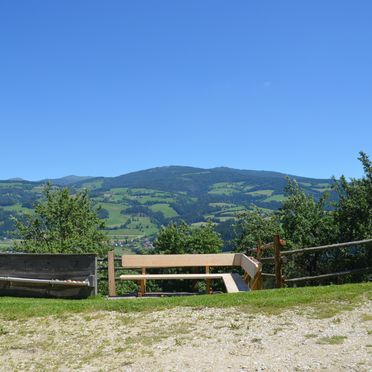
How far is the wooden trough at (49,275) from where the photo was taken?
42.8 ft

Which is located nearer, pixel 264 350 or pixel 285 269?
pixel 264 350

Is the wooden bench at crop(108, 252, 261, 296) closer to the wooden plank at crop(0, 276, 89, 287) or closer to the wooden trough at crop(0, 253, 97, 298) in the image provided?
the wooden trough at crop(0, 253, 97, 298)

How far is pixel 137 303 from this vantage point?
426 inches

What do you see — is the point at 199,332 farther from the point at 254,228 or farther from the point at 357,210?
the point at 254,228

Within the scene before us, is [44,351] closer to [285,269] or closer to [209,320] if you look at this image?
[209,320]

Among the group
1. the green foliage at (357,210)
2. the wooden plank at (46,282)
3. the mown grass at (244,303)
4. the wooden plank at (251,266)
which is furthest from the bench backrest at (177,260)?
the green foliage at (357,210)

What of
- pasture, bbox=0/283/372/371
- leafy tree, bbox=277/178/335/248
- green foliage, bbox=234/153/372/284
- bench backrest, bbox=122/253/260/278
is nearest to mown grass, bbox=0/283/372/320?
pasture, bbox=0/283/372/371

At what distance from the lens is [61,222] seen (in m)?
35.6

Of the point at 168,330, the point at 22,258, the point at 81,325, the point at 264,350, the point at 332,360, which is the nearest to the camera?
the point at 332,360

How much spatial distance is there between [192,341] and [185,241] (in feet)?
63.5

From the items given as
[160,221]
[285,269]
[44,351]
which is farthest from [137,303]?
[160,221]

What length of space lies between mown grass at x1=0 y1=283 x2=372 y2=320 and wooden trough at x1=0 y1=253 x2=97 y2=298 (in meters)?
1.48

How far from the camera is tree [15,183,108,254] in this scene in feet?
110

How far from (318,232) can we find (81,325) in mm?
20422
